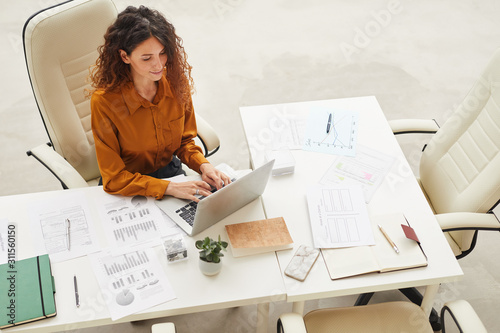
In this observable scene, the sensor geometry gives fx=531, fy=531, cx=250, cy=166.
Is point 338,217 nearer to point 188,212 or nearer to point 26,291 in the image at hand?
point 188,212

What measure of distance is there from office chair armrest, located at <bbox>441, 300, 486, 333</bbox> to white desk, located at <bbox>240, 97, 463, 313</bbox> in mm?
101

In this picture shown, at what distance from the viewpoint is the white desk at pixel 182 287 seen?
182 cm

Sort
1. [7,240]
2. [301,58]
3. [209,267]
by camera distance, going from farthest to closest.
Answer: [301,58] < [7,240] < [209,267]

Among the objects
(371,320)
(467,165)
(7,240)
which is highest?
(7,240)

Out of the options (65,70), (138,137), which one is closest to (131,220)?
(138,137)

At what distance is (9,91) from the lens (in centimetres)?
399

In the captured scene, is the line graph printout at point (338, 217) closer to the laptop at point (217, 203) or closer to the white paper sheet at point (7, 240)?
the laptop at point (217, 203)

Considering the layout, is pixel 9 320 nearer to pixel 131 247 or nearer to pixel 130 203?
pixel 131 247

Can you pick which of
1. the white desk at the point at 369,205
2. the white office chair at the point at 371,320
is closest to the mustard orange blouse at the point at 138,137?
the white desk at the point at 369,205

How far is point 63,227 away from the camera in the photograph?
2.10 meters

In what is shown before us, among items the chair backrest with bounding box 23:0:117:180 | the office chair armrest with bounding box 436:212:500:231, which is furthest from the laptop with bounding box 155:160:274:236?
the office chair armrest with bounding box 436:212:500:231

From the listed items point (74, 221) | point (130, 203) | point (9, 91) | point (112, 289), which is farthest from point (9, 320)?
point (9, 91)

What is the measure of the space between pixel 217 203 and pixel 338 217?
1.75 ft

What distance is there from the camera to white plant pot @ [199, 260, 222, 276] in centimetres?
191
